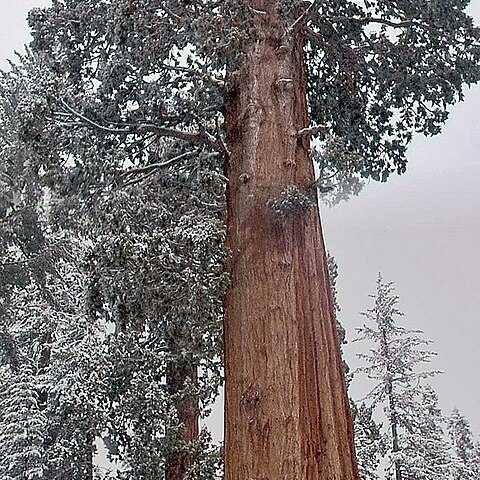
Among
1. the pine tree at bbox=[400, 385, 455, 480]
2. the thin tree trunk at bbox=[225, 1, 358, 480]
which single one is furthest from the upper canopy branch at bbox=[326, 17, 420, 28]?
the pine tree at bbox=[400, 385, 455, 480]

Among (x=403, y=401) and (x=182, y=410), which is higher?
(x=403, y=401)

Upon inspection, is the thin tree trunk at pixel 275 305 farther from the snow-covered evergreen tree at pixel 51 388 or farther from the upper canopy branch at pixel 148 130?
the snow-covered evergreen tree at pixel 51 388

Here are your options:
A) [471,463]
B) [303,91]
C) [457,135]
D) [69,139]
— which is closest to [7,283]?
[69,139]

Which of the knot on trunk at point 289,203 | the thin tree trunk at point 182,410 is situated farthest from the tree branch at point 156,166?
the thin tree trunk at point 182,410

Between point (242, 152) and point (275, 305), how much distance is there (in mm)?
717

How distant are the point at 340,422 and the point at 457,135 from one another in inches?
428

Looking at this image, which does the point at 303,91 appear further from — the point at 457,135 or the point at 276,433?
the point at 457,135

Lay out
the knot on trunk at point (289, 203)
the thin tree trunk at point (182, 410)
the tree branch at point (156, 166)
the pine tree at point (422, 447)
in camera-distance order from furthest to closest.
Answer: the pine tree at point (422, 447) → the thin tree trunk at point (182, 410) → the tree branch at point (156, 166) → the knot on trunk at point (289, 203)

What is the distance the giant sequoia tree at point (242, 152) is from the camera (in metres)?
2.80

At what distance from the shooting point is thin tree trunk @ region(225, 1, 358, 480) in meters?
2.69

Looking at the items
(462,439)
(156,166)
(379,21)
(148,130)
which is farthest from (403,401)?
(148,130)

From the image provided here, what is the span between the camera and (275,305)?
285 centimetres

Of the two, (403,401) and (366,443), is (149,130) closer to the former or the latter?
(366,443)

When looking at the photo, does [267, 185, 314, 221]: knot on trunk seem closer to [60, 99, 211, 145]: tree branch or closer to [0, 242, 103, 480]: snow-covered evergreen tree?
[60, 99, 211, 145]: tree branch
